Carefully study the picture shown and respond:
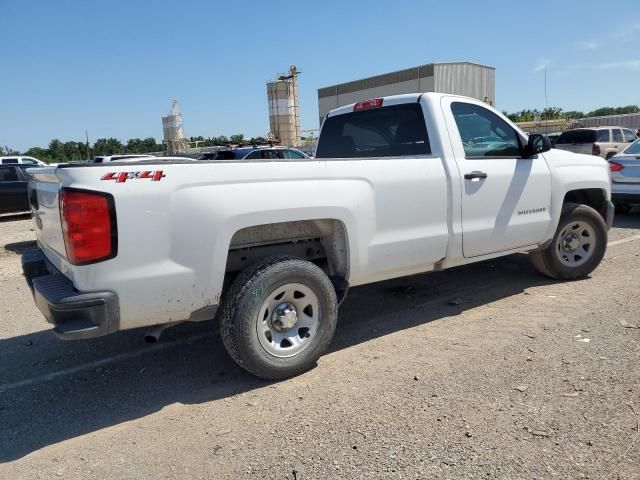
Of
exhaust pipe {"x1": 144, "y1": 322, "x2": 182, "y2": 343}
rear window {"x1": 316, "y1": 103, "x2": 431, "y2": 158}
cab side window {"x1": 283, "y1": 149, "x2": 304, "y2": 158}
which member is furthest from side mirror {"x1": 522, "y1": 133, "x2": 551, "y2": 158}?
cab side window {"x1": 283, "y1": 149, "x2": 304, "y2": 158}

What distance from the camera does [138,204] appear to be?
2.96m

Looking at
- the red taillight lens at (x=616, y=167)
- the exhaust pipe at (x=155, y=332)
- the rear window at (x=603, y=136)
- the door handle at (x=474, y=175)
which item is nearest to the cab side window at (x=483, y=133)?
the door handle at (x=474, y=175)

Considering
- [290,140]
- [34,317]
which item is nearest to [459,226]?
[34,317]

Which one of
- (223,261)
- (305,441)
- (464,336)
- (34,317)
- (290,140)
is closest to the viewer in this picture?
(305,441)

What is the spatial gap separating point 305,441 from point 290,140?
58.3 meters

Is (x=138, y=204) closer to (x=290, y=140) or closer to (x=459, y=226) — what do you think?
(x=459, y=226)

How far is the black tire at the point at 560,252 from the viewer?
5.56 m

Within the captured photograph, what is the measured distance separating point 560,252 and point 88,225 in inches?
196

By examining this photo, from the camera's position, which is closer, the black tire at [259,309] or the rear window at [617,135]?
the black tire at [259,309]

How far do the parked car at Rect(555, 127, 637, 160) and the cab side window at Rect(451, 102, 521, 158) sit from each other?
15.5 m

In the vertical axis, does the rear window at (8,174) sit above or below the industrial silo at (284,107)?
below

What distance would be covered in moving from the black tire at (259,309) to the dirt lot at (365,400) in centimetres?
17

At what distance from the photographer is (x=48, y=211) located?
3414 millimetres

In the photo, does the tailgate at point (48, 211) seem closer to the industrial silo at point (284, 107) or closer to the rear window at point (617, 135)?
the rear window at point (617, 135)
